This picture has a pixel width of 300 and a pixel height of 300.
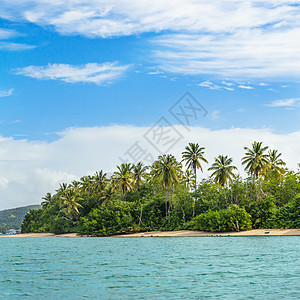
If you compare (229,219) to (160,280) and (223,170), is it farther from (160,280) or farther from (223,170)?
(160,280)

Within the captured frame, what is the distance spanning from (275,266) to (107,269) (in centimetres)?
1242

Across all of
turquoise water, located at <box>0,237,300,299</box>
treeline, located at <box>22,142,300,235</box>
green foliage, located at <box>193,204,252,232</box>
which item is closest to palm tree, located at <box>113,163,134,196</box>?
treeline, located at <box>22,142,300,235</box>

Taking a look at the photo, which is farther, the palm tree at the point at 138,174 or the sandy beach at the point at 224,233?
the palm tree at the point at 138,174

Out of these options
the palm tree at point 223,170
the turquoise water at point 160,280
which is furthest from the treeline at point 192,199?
the turquoise water at point 160,280

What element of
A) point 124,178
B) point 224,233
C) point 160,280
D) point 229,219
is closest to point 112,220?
point 124,178

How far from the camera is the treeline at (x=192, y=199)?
81.6 metres

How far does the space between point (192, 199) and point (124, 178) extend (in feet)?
59.6

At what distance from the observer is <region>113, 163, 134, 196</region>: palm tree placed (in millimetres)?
100062

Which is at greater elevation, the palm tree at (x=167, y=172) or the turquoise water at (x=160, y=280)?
the palm tree at (x=167, y=172)

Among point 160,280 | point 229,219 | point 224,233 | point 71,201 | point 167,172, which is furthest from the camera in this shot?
point 71,201

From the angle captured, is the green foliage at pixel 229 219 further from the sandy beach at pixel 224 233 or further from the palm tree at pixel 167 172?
the palm tree at pixel 167 172

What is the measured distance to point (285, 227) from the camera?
77812 mm

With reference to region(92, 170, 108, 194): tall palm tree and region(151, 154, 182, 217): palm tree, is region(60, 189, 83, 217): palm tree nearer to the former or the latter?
region(92, 170, 108, 194): tall palm tree

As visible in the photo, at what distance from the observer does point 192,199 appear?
95.6 metres
